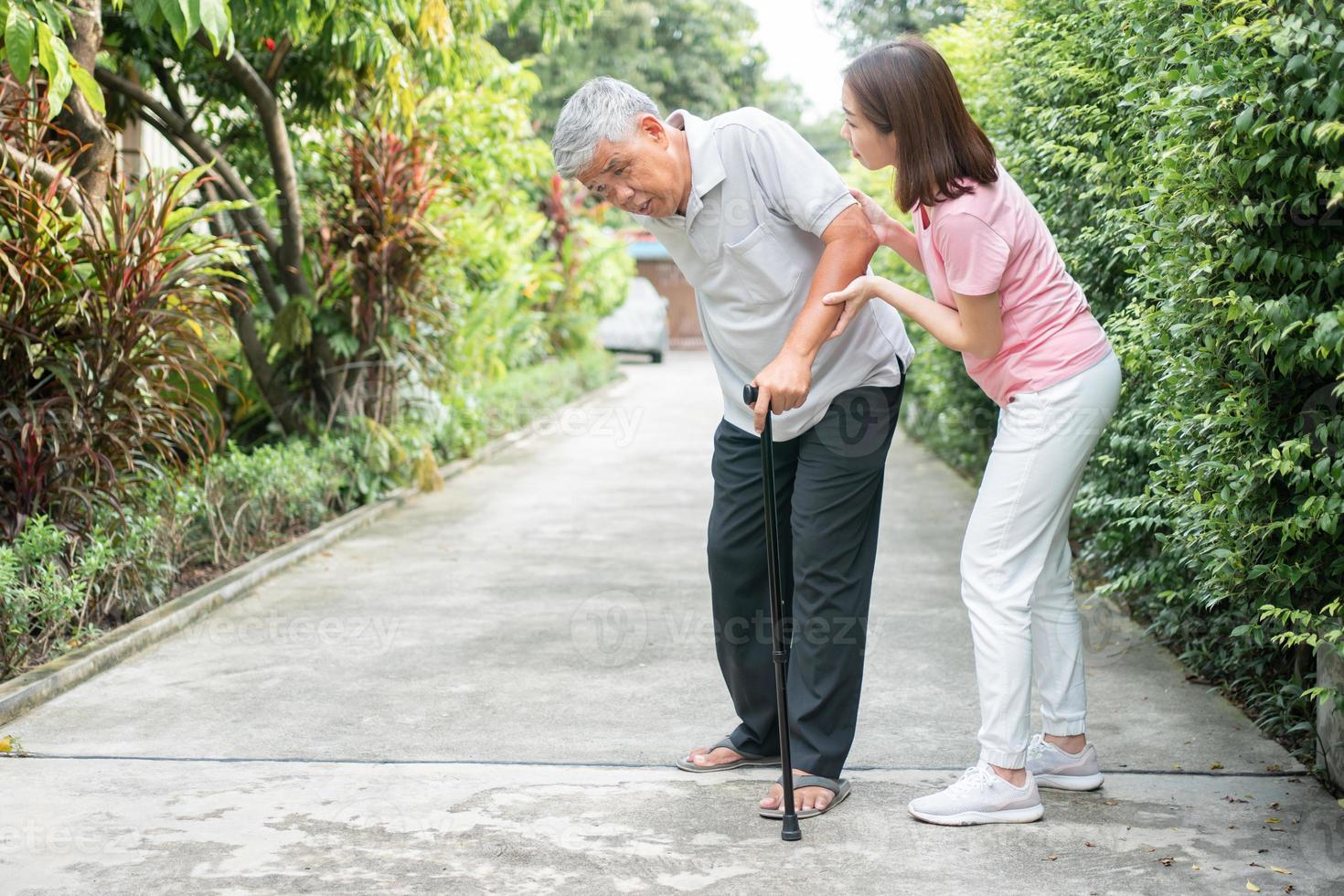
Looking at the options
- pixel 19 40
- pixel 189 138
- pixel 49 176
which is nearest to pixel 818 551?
pixel 19 40

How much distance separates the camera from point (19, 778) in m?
3.96

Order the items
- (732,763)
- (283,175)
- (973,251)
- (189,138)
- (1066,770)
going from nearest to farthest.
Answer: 1. (973,251)
2. (1066,770)
3. (732,763)
4. (189,138)
5. (283,175)

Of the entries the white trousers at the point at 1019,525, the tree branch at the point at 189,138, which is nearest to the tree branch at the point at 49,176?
the tree branch at the point at 189,138

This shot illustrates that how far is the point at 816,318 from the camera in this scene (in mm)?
3412

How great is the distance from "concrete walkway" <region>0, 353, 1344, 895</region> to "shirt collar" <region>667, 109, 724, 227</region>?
155cm

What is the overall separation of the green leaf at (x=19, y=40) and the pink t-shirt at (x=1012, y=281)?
2.87 meters

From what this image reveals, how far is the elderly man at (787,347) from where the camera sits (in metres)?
3.47

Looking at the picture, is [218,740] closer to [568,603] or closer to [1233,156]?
[568,603]

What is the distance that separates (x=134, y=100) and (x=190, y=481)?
2.69 meters

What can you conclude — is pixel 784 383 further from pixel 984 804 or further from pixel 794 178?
pixel 984 804

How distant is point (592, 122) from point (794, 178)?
20.1 inches

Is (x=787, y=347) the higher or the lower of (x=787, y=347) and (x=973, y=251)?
the lower

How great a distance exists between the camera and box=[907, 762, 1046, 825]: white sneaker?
3.56m

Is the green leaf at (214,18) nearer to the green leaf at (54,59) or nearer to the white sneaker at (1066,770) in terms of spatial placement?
the green leaf at (54,59)
